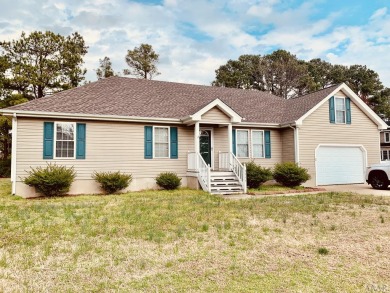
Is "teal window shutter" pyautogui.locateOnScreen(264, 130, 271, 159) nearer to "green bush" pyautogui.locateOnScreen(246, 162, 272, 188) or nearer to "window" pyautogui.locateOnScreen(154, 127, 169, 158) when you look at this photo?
"green bush" pyautogui.locateOnScreen(246, 162, 272, 188)

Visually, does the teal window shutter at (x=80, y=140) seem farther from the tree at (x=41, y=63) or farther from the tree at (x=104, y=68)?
the tree at (x=104, y=68)

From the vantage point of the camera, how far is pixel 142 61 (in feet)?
110

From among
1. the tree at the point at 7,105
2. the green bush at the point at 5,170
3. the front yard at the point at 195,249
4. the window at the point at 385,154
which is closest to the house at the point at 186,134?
the front yard at the point at 195,249

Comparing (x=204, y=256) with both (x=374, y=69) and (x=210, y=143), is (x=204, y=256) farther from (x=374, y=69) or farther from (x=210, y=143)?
(x=374, y=69)

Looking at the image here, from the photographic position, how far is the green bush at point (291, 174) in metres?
14.6

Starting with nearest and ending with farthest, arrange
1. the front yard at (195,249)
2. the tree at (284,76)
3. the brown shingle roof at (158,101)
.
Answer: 1. the front yard at (195,249)
2. the brown shingle roof at (158,101)
3. the tree at (284,76)

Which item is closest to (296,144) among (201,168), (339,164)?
(339,164)

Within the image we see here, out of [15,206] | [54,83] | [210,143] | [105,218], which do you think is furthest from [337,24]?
[54,83]

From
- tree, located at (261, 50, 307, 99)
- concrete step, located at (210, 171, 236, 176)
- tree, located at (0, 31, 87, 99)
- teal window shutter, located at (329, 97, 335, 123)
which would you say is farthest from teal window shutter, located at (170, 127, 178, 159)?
tree, located at (261, 50, 307, 99)

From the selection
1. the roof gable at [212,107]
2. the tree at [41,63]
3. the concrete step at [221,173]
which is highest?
the tree at [41,63]

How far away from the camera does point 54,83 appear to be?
25.5m

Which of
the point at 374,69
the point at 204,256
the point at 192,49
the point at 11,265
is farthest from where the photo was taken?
the point at 374,69

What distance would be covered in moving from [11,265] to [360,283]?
4729mm

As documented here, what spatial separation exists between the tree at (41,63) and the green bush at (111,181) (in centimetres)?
1586
